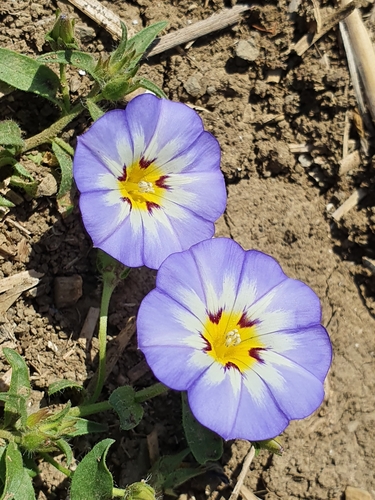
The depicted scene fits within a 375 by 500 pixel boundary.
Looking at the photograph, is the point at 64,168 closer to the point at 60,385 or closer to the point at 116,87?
the point at 116,87

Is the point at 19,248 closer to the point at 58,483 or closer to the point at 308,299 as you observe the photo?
the point at 58,483

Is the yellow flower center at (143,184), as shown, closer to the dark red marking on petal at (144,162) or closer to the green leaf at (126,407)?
the dark red marking on petal at (144,162)

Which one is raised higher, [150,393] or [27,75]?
[27,75]

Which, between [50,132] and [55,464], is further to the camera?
[50,132]

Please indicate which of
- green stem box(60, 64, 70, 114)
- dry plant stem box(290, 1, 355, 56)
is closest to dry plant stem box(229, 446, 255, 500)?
green stem box(60, 64, 70, 114)

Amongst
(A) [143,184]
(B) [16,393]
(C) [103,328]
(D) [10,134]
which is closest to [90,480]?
(B) [16,393]

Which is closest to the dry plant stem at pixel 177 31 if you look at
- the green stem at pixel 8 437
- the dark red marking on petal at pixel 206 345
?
the dark red marking on petal at pixel 206 345

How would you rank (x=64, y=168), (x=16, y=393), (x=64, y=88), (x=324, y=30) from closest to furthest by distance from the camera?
1. (x=16, y=393)
2. (x=64, y=168)
3. (x=64, y=88)
4. (x=324, y=30)
